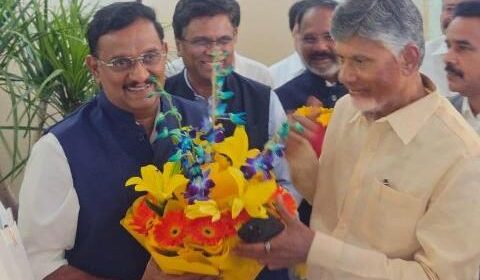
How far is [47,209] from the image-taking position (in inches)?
59.4

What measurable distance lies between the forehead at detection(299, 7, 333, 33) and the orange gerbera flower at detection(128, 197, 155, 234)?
1.27m

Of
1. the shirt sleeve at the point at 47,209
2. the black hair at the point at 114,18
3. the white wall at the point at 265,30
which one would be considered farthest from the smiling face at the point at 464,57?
the white wall at the point at 265,30

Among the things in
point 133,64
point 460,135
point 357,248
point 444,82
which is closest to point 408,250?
point 357,248

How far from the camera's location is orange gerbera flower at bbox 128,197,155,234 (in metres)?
1.34

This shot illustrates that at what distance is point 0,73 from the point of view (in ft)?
7.63

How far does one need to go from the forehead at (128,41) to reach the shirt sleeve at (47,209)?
0.96 feet

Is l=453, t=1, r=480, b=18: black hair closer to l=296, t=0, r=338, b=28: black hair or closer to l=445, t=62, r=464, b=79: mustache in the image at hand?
l=445, t=62, r=464, b=79: mustache

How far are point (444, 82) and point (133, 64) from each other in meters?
1.85

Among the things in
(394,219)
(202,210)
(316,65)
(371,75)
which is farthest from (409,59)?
(316,65)

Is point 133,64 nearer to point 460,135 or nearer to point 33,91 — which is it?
point 460,135

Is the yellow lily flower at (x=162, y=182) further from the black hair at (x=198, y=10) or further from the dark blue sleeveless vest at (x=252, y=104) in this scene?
the black hair at (x=198, y=10)

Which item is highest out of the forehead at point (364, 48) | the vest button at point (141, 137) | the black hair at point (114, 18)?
the black hair at point (114, 18)

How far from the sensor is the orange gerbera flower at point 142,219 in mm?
1343

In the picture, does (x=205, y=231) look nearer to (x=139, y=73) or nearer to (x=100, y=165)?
(x=100, y=165)
